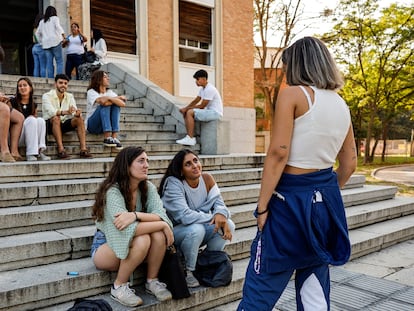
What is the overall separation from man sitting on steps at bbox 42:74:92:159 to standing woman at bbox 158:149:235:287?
2471mm

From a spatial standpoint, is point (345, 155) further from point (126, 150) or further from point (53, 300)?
point (53, 300)

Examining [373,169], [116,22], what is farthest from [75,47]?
[373,169]

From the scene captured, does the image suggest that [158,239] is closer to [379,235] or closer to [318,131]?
[318,131]

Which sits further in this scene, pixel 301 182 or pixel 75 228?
pixel 75 228

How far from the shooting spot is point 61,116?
600 centimetres

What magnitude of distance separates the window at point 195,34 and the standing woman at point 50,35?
5226mm

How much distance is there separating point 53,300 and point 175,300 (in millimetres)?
931

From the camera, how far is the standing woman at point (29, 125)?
5160mm

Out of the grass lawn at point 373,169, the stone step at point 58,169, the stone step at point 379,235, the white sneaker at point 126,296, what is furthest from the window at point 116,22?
the white sneaker at point 126,296

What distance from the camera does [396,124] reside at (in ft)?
153

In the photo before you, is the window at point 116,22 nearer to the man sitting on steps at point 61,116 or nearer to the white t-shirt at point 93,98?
the white t-shirt at point 93,98

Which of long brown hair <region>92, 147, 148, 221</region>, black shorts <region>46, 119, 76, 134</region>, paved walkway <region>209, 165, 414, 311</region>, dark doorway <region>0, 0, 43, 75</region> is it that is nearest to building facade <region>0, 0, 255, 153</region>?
dark doorway <region>0, 0, 43, 75</region>

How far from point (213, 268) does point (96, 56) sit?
7636 mm

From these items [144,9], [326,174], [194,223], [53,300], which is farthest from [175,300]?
[144,9]
